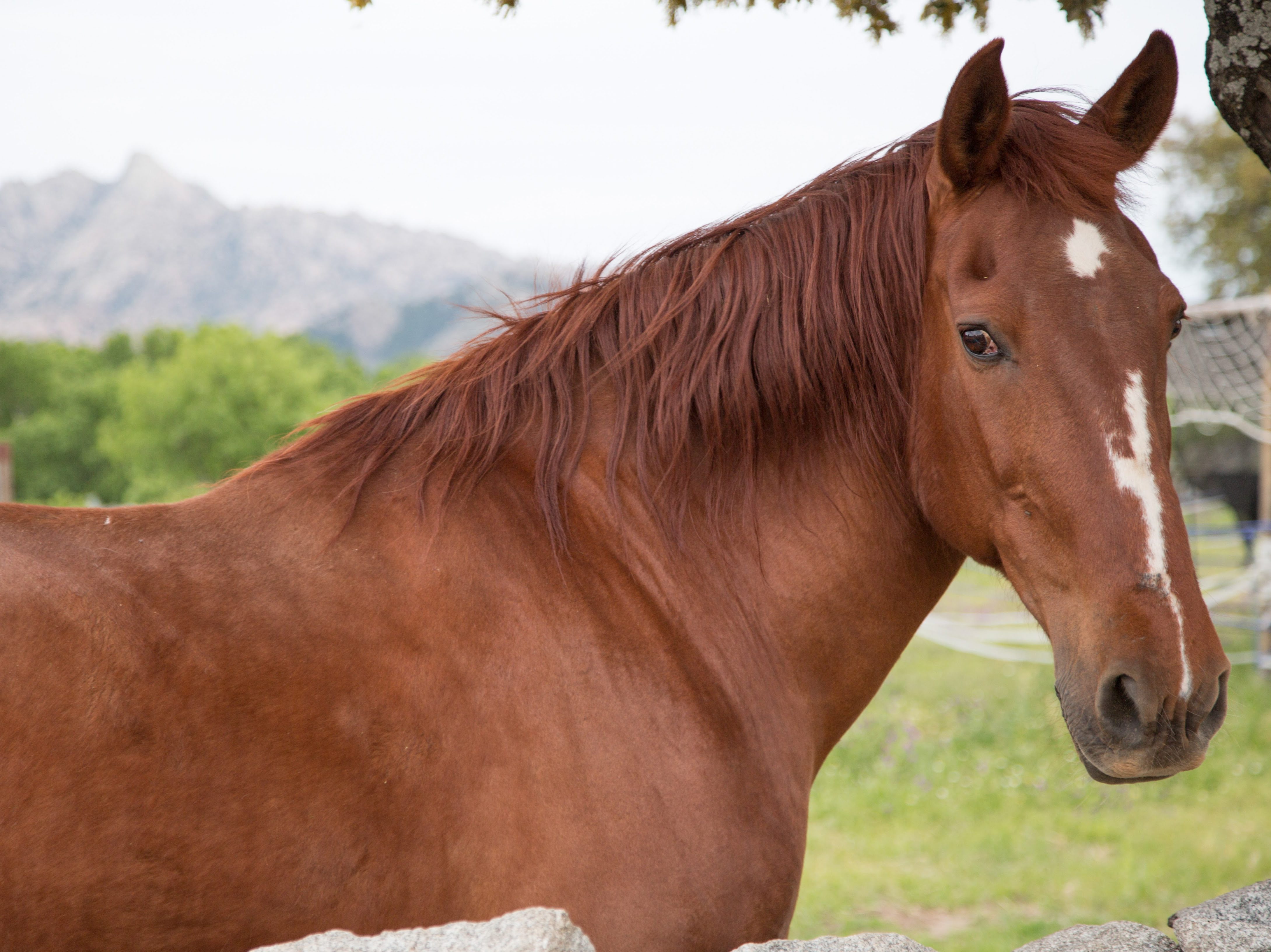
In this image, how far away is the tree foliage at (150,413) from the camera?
129 feet

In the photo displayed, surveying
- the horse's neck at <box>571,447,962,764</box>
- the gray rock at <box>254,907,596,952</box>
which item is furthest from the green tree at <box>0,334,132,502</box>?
the gray rock at <box>254,907,596,952</box>

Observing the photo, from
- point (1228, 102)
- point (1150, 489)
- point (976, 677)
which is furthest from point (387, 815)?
point (976, 677)

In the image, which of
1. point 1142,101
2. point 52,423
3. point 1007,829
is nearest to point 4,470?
point 1007,829

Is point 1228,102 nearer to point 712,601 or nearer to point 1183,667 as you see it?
point 1183,667

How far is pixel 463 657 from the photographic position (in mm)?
1687

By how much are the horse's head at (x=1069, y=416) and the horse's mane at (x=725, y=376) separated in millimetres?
79

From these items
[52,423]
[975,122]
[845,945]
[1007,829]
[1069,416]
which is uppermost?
[975,122]

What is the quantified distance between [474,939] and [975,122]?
1723mm

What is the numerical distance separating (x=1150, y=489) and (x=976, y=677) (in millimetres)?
9245

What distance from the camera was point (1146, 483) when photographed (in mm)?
1589

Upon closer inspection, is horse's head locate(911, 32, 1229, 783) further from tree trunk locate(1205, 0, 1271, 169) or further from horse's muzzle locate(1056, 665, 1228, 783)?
tree trunk locate(1205, 0, 1271, 169)

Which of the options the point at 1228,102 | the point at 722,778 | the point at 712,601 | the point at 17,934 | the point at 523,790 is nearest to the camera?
the point at 17,934

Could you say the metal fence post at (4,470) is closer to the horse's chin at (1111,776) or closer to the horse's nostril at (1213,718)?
the horse's chin at (1111,776)

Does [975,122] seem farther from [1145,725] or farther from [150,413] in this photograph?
[150,413]
